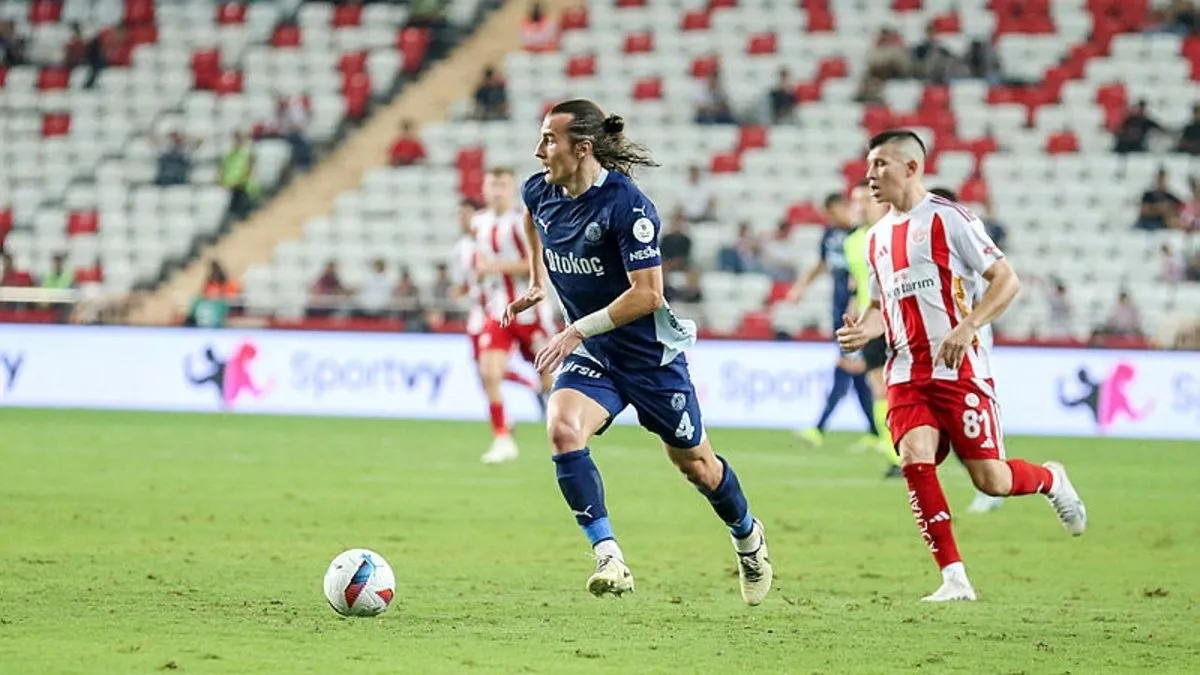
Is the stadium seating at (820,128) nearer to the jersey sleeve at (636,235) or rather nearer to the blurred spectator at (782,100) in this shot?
the blurred spectator at (782,100)

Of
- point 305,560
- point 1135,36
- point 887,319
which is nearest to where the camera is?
point 887,319

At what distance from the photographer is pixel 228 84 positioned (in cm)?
3222

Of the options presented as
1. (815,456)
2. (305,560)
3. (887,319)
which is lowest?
(815,456)

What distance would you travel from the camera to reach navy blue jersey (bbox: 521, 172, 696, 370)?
28.2 ft

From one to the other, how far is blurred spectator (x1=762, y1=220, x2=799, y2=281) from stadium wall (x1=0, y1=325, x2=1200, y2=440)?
391 cm

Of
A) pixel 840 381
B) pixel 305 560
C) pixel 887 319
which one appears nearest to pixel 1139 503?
pixel 840 381

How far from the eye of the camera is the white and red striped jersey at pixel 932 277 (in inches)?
371

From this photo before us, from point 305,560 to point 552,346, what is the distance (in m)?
2.71

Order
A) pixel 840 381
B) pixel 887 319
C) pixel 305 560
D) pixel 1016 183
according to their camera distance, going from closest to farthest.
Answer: pixel 887 319
pixel 305 560
pixel 840 381
pixel 1016 183

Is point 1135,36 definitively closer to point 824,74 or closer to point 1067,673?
point 824,74

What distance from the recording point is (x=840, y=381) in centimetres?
1766

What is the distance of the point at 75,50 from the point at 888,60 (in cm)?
1341

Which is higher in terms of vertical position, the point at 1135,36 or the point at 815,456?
the point at 1135,36

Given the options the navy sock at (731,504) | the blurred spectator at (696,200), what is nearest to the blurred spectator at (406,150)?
the blurred spectator at (696,200)
